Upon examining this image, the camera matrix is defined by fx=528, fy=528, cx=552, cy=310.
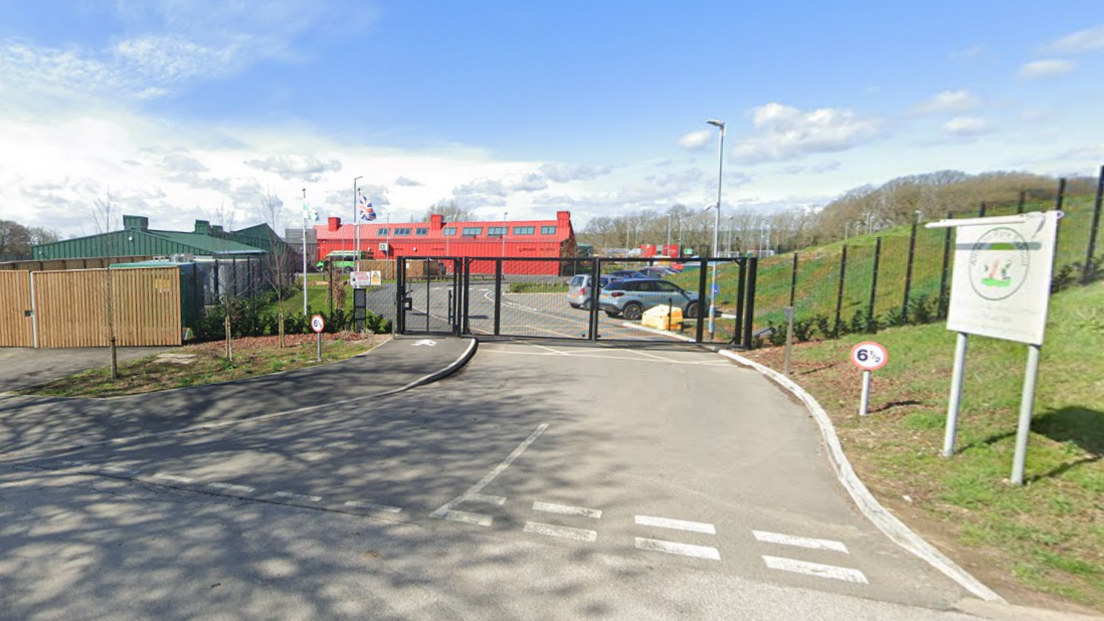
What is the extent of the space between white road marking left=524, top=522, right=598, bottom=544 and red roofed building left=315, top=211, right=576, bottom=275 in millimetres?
47501

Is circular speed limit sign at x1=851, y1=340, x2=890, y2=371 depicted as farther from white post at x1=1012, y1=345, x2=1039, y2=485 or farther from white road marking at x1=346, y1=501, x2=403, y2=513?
white road marking at x1=346, y1=501, x2=403, y2=513

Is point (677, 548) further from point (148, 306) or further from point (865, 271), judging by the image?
point (865, 271)

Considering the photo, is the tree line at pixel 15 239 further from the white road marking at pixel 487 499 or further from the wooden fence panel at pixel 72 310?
the white road marking at pixel 487 499

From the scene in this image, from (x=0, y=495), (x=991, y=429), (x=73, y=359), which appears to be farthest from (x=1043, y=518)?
(x=73, y=359)

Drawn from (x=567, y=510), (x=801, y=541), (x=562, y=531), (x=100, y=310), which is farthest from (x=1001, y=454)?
(x=100, y=310)

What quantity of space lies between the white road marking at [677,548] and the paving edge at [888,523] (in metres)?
1.63

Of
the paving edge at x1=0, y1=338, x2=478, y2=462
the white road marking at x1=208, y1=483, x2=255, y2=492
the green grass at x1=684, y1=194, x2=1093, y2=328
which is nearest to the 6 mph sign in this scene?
the green grass at x1=684, y1=194, x2=1093, y2=328

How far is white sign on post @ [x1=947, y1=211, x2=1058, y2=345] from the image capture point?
495 cm

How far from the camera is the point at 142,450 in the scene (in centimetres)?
668

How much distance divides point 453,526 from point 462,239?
6068cm

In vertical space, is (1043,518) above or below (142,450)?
above

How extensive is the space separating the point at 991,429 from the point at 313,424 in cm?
889

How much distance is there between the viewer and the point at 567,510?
482 centimetres

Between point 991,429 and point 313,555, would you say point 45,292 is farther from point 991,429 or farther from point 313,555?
point 991,429
